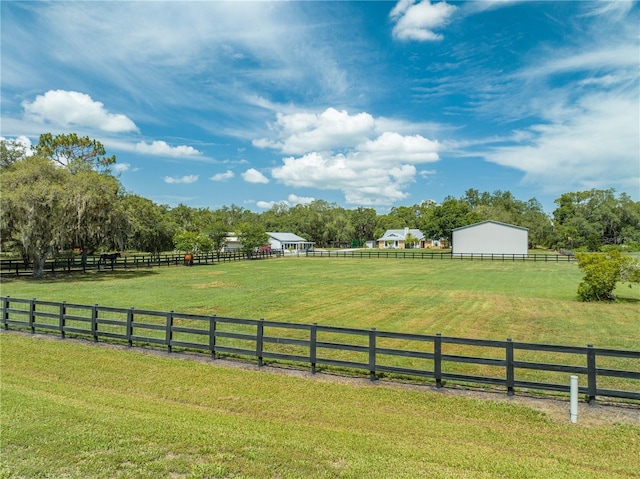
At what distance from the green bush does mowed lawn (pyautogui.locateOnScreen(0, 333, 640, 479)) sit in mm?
14698

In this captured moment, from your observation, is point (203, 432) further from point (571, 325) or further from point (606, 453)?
point (571, 325)

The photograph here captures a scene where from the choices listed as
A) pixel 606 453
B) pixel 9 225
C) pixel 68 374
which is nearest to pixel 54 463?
pixel 68 374

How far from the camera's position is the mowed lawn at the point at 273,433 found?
15.5 feet

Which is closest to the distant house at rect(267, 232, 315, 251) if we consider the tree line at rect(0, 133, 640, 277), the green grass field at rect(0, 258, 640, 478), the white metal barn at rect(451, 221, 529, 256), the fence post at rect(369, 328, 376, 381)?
the tree line at rect(0, 133, 640, 277)

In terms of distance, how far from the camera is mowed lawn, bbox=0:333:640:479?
4738 mm

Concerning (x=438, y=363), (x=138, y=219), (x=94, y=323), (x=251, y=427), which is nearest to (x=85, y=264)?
(x=138, y=219)

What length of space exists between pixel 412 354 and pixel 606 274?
601 inches

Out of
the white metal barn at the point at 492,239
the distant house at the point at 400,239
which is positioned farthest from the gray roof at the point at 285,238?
the white metal barn at the point at 492,239

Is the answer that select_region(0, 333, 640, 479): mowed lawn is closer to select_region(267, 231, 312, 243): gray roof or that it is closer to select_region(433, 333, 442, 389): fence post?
select_region(433, 333, 442, 389): fence post

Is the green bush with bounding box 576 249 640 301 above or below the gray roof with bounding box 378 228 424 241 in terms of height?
below

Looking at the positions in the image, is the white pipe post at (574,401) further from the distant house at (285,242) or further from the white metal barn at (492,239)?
the distant house at (285,242)

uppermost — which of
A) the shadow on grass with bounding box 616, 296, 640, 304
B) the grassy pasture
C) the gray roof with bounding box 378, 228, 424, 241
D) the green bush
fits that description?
the gray roof with bounding box 378, 228, 424, 241

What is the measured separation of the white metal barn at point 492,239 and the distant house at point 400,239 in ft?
130

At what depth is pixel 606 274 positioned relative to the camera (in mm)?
18203
